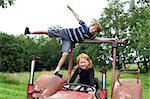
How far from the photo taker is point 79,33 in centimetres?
716

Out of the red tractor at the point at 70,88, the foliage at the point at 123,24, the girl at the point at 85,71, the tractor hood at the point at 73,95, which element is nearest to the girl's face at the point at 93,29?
the red tractor at the point at 70,88

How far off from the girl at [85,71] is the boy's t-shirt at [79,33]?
0.49 metres

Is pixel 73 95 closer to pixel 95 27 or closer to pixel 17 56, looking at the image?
pixel 95 27

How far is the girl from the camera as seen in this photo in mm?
6742

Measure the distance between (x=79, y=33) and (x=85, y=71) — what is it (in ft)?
2.14

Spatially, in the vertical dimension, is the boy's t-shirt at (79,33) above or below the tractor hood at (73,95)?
above

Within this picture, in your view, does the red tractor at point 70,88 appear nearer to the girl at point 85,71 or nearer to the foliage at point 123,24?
the girl at point 85,71

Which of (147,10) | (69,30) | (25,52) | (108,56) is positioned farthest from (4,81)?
(25,52)

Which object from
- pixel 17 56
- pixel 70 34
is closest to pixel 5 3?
pixel 70 34

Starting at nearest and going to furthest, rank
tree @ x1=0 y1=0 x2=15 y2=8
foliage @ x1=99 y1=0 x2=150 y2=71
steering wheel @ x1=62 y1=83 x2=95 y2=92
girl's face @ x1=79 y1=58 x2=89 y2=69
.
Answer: steering wheel @ x1=62 y1=83 x2=95 y2=92, girl's face @ x1=79 y1=58 x2=89 y2=69, tree @ x1=0 y1=0 x2=15 y2=8, foliage @ x1=99 y1=0 x2=150 y2=71

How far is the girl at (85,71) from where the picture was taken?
6742mm

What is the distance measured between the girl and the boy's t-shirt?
1.59 ft

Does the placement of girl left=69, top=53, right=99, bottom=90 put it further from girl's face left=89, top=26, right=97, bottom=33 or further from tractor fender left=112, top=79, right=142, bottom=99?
girl's face left=89, top=26, right=97, bottom=33

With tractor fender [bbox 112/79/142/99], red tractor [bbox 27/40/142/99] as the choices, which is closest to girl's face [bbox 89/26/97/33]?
red tractor [bbox 27/40/142/99]
